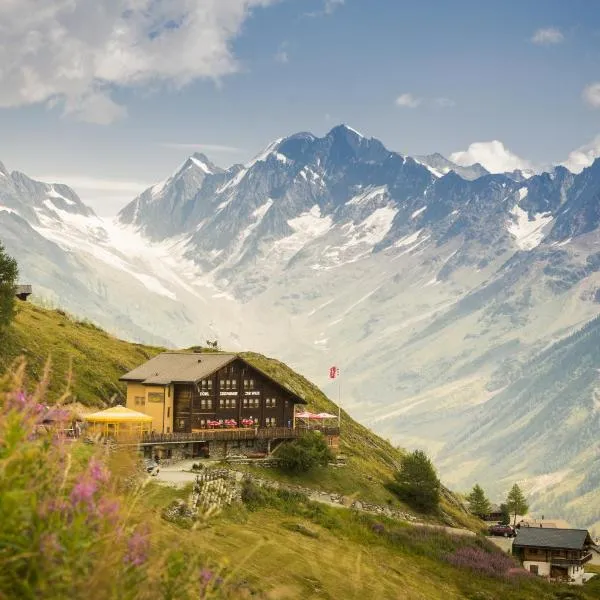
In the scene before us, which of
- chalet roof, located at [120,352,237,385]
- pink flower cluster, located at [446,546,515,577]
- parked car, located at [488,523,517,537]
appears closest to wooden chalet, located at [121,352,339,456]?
chalet roof, located at [120,352,237,385]

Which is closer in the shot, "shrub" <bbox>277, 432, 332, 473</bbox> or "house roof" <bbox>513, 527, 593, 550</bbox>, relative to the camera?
"shrub" <bbox>277, 432, 332, 473</bbox>

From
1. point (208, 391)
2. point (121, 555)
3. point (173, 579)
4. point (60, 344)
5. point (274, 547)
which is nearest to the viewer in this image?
point (121, 555)

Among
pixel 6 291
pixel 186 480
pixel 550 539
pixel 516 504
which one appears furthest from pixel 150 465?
pixel 516 504

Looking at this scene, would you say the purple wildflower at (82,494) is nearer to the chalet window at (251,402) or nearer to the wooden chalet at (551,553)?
the chalet window at (251,402)

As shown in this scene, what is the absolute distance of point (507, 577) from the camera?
63000 millimetres

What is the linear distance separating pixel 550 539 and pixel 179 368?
148 ft

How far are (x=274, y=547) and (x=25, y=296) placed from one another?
100 m

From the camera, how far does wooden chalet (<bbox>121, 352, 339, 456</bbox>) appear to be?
80625 millimetres

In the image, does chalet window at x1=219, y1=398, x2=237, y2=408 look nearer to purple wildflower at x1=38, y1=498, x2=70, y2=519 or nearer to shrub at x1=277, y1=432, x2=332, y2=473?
shrub at x1=277, y1=432, x2=332, y2=473

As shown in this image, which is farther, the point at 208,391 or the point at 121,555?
the point at 208,391

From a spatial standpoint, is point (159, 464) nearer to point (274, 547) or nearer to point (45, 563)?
point (274, 547)

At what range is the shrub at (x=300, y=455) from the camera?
251 feet

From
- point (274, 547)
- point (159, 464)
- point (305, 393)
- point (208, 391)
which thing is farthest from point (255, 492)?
point (305, 393)

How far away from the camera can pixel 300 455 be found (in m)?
76.4
